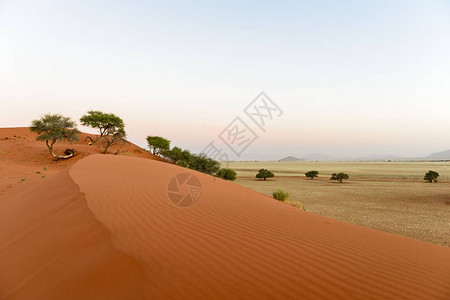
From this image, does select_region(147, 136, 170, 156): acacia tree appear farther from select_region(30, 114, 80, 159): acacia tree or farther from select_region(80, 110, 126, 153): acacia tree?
select_region(30, 114, 80, 159): acacia tree

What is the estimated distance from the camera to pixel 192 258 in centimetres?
278

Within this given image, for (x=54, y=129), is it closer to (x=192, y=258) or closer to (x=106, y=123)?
(x=106, y=123)

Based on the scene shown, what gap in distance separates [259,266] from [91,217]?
10.6ft

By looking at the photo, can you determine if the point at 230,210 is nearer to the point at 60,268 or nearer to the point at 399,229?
the point at 60,268

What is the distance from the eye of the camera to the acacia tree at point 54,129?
2089 cm

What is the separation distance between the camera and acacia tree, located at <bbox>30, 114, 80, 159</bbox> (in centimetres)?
2089

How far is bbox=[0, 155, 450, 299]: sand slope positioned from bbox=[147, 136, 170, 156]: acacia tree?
37.0m

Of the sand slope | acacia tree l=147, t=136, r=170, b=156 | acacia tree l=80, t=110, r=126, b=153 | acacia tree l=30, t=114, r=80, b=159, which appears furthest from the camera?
acacia tree l=147, t=136, r=170, b=156

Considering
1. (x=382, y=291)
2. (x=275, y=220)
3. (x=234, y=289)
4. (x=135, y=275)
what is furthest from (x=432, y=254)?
(x=135, y=275)

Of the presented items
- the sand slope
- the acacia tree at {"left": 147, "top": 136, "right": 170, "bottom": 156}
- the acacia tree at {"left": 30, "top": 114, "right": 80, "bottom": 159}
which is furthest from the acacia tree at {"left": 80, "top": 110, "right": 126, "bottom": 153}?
the sand slope

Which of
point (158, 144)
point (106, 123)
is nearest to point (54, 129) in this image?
point (106, 123)

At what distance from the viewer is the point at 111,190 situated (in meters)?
5.64

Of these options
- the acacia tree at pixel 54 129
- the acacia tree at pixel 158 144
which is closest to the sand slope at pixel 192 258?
the acacia tree at pixel 54 129

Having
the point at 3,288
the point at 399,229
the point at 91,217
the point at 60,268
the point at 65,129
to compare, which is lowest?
the point at 399,229
